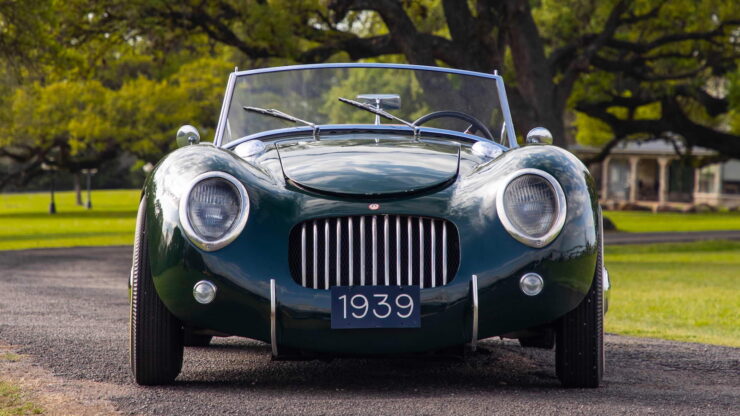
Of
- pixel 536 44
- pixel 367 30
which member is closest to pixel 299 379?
pixel 536 44

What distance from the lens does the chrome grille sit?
13.8ft

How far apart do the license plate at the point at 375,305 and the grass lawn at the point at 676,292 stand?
3.87 m

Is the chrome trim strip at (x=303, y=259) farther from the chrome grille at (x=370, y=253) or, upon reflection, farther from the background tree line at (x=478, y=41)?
the background tree line at (x=478, y=41)

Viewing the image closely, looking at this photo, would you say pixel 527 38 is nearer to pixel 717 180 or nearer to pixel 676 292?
pixel 676 292

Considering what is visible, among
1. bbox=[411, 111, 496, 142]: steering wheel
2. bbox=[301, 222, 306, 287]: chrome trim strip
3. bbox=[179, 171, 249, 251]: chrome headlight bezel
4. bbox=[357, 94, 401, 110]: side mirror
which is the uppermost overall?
bbox=[357, 94, 401, 110]: side mirror

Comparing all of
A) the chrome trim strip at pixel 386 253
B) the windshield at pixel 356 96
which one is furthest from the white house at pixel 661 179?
the chrome trim strip at pixel 386 253

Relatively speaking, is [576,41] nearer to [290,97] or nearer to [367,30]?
[367,30]

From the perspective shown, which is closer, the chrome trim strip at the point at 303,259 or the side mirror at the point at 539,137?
the chrome trim strip at the point at 303,259

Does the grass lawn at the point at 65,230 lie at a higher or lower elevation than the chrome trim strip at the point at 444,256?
lower

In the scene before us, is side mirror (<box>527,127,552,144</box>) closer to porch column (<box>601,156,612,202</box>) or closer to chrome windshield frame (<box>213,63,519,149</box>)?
chrome windshield frame (<box>213,63,519,149</box>)

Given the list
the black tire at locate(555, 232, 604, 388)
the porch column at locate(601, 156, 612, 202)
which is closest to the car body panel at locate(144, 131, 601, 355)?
the black tire at locate(555, 232, 604, 388)

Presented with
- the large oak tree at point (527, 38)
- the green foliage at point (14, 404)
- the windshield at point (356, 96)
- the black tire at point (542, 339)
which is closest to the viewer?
the green foliage at point (14, 404)

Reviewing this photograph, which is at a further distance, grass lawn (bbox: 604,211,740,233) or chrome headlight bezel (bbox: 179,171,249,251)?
grass lawn (bbox: 604,211,740,233)

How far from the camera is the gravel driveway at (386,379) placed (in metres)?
4.01
